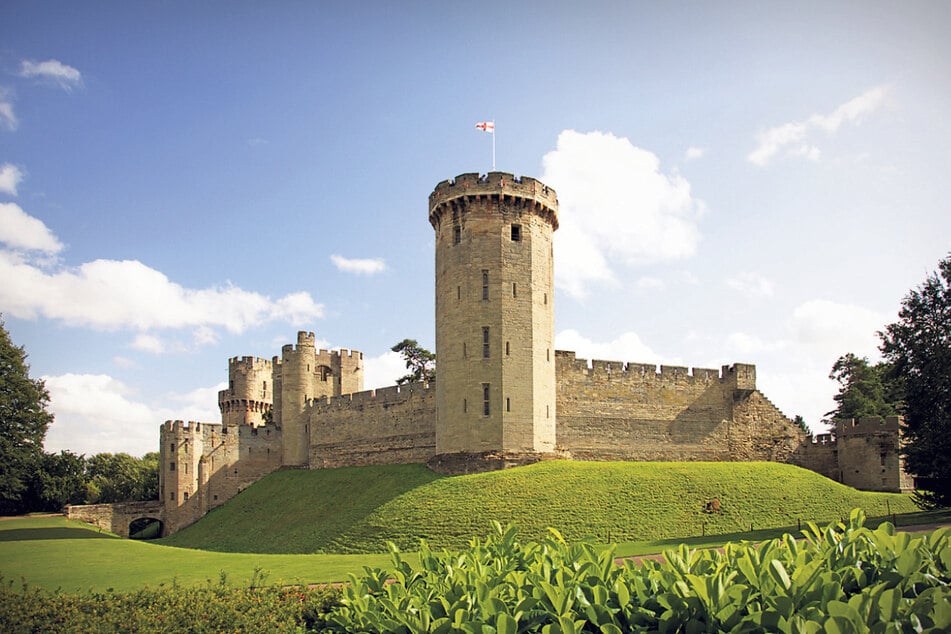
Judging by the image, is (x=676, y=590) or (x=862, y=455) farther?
(x=862, y=455)

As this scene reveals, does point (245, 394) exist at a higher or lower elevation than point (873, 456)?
higher

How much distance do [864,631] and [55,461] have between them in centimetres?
6622

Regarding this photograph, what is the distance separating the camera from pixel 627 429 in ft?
140

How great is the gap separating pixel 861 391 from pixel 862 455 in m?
19.5

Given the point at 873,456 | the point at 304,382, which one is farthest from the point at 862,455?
the point at 304,382

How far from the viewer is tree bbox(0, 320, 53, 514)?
49.3m

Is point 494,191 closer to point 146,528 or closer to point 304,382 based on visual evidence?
point 304,382

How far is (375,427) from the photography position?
4894 cm

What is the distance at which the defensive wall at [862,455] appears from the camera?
42.8 m

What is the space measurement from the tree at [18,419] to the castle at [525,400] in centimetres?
1798

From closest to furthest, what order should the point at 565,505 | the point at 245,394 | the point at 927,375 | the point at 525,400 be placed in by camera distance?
the point at 927,375
the point at 565,505
the point at 525,400
the point at 245,394

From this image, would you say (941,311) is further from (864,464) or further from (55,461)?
(55,461)

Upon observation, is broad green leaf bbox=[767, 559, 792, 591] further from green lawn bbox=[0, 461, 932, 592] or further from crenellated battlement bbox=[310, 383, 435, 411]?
crenellated battlement bbox=[310, 383, 435, 411]

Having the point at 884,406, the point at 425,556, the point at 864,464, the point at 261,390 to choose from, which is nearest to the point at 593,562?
the point at 425,556
